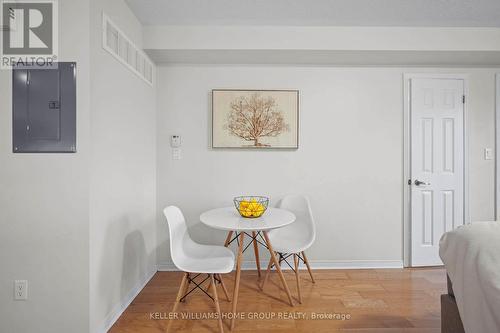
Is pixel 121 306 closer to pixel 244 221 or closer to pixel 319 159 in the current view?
pixel 244 221

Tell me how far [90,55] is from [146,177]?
3.95 ft

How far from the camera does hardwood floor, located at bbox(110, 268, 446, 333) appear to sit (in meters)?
1.77

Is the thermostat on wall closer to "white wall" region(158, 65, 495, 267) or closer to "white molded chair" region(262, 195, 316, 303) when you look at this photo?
"white wall" region(158, 65, 495, 267)

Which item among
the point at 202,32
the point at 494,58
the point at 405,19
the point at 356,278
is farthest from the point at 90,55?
the point at 494,58

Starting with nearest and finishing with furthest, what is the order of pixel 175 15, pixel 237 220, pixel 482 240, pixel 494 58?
1. pixel 482 240
2. pixel 237 220
3. pixel 175 15
4. pixel 494 58

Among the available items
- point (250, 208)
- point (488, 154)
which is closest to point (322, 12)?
point (250, 208)

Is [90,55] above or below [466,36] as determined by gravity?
below

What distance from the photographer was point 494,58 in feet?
8.47

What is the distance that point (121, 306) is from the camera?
193 centimetres

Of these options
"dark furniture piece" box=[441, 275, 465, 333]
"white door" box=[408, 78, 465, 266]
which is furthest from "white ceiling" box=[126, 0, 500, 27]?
"dark furniture piece" box=[441, 275, 465, 333]

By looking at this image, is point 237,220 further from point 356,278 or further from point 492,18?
point 492,18

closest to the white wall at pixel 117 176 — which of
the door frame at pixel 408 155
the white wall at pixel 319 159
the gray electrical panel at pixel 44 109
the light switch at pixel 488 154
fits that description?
the gray electrical panel at pixel 44 109

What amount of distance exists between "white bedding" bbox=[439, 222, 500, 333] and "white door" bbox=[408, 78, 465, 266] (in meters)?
1.61

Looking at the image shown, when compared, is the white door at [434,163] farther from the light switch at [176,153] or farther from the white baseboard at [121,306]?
the white baseboard at [121,306]
